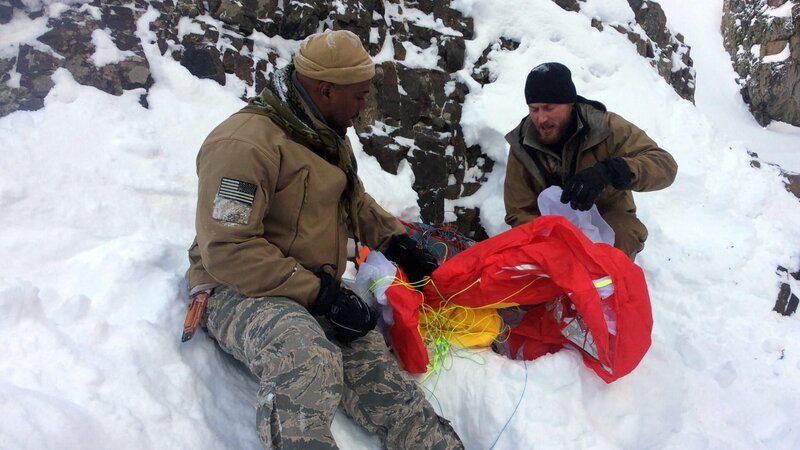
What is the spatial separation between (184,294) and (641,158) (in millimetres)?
2671

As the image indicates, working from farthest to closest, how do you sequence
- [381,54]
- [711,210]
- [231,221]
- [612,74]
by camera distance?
[612,74], [381,54], [711,210], [231,221]

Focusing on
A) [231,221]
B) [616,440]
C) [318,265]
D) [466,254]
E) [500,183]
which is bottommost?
[500,183]

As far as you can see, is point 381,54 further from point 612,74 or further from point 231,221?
point 231,221

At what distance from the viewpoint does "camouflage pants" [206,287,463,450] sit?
70.3 inches

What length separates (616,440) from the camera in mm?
2484

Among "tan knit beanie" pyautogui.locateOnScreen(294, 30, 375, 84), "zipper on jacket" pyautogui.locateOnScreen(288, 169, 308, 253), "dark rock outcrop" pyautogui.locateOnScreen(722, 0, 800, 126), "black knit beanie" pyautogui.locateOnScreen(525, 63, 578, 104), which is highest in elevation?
"tan knit beanie" pyautogui.locateOnScreen(294, 30, 375, 84)

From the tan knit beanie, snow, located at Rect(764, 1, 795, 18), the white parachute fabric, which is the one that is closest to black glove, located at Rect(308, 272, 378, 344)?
the tan knit beanie

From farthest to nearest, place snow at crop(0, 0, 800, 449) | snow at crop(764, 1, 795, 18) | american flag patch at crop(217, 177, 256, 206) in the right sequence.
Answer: snow at crop(764, 1, 795, 18) → american flag patch at crop(217, 177, 256, 206) → snow at crop(0, 0, 800, 449)

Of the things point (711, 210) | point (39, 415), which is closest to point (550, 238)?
point (39, 415)

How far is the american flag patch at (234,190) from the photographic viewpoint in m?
2.00

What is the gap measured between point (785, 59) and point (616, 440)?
470 inches

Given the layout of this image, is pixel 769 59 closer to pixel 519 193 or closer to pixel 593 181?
pixel 519 193

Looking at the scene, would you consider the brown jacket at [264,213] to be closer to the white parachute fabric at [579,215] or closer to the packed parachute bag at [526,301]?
the packed parachute bag at [526,301]

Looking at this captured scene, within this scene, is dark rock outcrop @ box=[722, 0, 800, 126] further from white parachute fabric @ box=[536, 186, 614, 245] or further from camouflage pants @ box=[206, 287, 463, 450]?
camouflage pants @ box=[206, 287, 463, 450]
